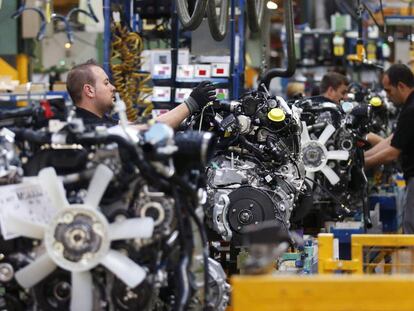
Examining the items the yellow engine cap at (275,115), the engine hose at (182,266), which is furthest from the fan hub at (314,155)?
the engine hose at (182,266)

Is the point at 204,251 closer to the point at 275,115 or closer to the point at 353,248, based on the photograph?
the point at 353,248

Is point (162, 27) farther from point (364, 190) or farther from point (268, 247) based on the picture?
point (268, 247)

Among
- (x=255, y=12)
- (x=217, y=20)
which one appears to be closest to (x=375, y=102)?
(x=255, y=12)

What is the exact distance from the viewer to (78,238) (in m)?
4.66

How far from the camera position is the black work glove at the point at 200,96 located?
22.6ft

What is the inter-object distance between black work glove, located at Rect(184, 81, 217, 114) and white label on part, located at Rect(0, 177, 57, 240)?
218cm

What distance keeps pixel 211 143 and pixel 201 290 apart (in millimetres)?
709

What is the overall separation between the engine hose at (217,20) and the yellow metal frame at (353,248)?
3.85 m

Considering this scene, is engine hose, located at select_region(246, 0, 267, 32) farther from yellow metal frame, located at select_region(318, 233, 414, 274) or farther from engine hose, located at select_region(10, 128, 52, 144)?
engine hose, located at select_region(10, 128, 52, 144)

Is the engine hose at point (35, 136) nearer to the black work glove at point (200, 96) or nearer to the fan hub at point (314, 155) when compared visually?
the black work glove at point (200, 96)

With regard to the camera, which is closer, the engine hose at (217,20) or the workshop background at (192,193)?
the workshop background at (192,193)

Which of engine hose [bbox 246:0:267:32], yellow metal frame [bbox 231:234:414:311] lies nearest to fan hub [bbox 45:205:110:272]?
yellow metal frame [bbox 231:234:414:311]

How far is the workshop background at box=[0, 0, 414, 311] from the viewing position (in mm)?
4688

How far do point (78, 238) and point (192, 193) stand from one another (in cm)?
58
